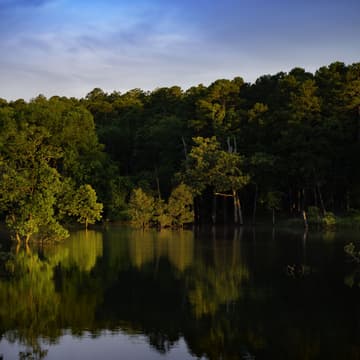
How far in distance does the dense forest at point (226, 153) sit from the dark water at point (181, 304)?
54.8ft

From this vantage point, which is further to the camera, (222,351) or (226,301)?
(226,301)

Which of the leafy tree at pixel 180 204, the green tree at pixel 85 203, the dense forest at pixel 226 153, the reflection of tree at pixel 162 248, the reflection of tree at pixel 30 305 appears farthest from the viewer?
the leafy tree at pixel 180 204

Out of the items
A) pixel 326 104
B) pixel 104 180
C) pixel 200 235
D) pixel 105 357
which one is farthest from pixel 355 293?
pixel 104 180

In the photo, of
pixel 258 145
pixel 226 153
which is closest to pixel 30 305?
pixel 226 153

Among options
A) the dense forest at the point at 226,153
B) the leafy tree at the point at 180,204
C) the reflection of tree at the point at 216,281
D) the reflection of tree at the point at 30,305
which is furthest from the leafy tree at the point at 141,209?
the reflection of tree at the point at 30,305

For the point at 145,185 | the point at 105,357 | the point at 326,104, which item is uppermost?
the point at 326,104

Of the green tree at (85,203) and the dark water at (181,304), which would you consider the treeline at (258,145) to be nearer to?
the green tree at (85,203)

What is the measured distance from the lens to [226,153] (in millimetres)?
54031

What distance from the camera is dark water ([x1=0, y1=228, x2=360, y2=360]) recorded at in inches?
562

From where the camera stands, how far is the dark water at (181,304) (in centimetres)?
1428

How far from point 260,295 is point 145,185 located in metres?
39.2

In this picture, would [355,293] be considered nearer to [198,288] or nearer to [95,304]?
[198,288]

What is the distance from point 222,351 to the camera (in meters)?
13.9

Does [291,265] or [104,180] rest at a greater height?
[104,180]
